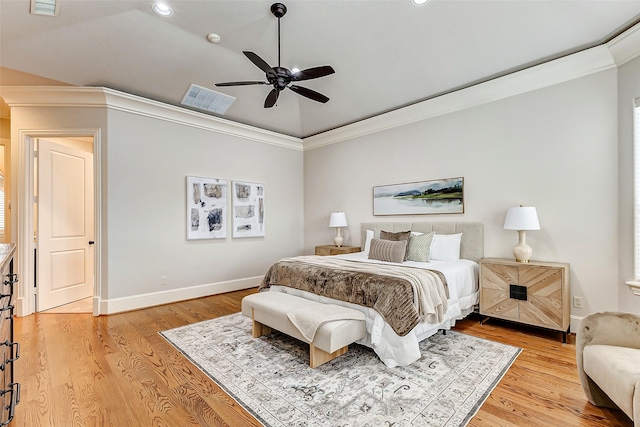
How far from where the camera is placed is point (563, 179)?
11.0ft

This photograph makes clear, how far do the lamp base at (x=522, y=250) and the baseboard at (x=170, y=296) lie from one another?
4.16 meters

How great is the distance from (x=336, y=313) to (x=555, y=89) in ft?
11.5

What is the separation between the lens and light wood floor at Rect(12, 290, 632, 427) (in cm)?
192

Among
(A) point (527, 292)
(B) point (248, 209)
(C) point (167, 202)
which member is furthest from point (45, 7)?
(A) point (527, 292)

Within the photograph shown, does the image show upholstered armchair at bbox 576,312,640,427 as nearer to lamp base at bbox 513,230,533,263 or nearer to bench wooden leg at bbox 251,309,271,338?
lamp base at bbox 513,230,533,263

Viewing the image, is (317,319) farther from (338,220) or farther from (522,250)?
(338,220)

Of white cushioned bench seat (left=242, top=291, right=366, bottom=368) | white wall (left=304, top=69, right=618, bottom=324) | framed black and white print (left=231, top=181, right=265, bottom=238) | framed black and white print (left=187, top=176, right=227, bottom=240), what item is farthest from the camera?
framed black and white print (left=231, top=181, right=265, bottom=238)

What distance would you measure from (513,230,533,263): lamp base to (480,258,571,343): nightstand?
10 cm

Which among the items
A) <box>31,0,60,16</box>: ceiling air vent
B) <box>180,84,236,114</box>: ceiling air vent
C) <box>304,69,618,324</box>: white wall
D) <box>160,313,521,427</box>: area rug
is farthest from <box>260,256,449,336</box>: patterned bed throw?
<box>31,0,60,16</box>: ceiling air vent

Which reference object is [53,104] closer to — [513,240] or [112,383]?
[112,383]

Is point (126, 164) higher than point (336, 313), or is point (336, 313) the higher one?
point (126, 164)

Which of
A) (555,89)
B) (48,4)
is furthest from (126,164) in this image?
(555,89)

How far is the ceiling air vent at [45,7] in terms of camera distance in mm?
2828

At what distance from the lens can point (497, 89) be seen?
12.4ft
